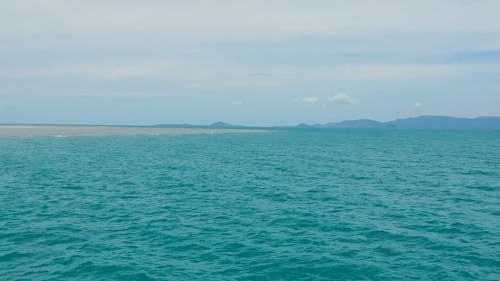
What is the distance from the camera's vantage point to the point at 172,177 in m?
67.6

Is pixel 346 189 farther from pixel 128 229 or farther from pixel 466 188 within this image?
pixel 128 229

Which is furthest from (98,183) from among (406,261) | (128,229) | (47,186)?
(406,261)

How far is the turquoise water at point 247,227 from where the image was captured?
2731 centimetres

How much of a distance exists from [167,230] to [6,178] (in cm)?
4279

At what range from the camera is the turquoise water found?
27312 mm

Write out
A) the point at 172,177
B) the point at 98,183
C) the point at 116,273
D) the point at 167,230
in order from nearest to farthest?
1. the point at 116,273
2. the point at 167,230
3. the point at 98,183
4. the point at 172,177

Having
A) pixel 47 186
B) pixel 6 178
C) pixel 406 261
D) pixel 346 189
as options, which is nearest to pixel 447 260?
pixel 406 261

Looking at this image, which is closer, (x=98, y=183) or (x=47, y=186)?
(x=47, y=186)

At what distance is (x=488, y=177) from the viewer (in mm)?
68500

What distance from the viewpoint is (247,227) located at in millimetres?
37094

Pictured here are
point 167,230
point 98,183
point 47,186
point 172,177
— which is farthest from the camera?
point 172,177

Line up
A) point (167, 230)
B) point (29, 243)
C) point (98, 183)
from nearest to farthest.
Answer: point (29, 243)
point (167, 230)
point (98, 183)

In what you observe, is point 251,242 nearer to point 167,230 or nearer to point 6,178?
point 167,230

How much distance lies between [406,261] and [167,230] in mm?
21600
